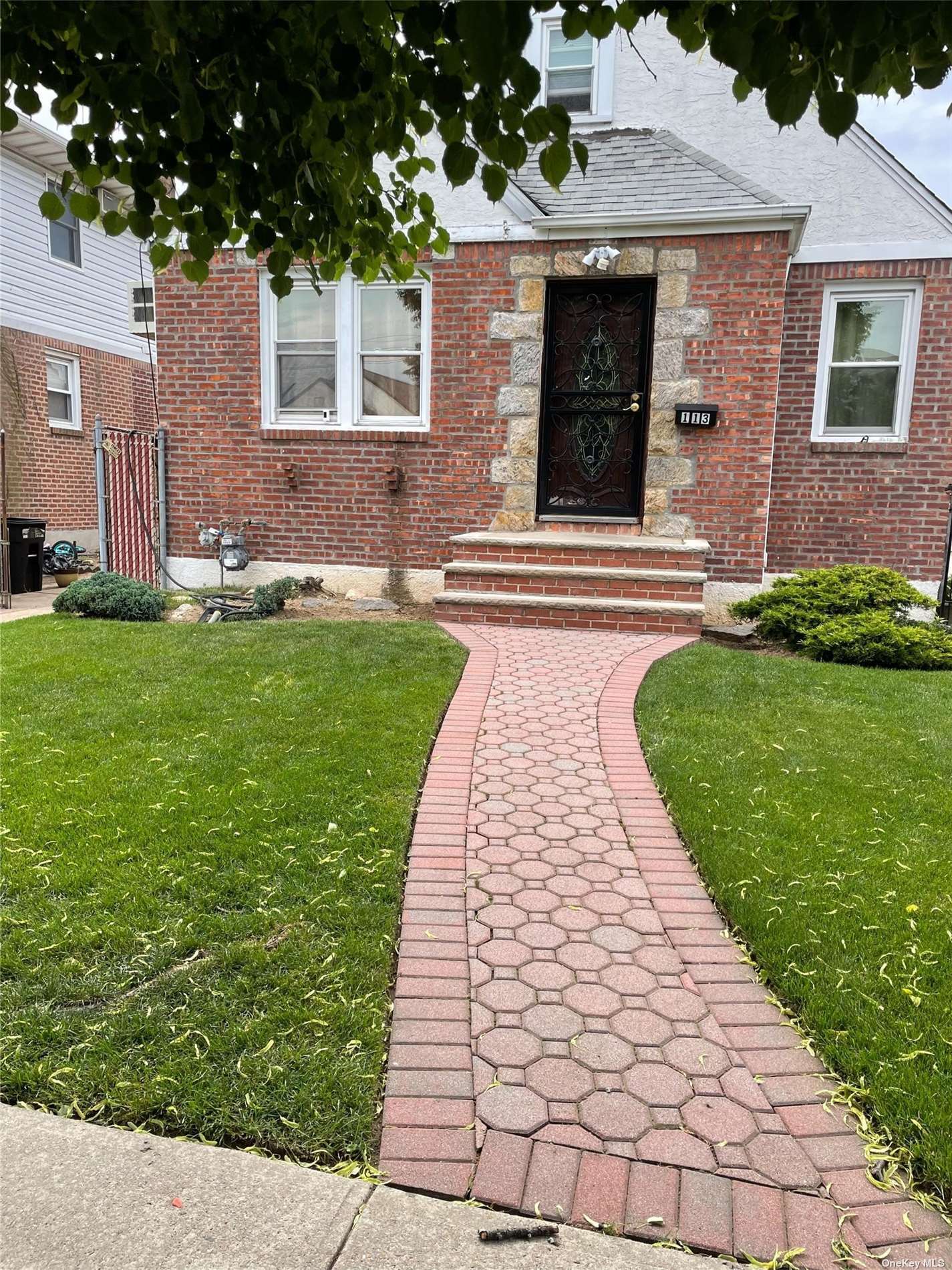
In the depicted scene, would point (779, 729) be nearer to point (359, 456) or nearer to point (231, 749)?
point (231, 749)

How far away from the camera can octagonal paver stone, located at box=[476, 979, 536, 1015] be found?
7.98ft

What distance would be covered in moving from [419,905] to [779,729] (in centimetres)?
273

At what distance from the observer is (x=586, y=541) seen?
773 cm

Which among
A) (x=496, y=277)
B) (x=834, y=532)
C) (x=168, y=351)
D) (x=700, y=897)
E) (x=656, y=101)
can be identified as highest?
(x=656, y=101)

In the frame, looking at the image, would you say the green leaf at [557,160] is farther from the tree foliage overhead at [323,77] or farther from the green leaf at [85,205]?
the green leaf at [85,205]

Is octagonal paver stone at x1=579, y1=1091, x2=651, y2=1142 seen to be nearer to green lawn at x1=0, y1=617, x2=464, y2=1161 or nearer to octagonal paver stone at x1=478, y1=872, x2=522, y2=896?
green lawn at x1=0, y1=617, x2=464, y2=1161

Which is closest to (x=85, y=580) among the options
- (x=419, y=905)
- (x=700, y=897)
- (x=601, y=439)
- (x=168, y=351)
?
(x=168, y=351)

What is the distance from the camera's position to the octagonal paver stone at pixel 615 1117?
1988 millimetres

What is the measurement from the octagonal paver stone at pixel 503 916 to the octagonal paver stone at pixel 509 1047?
53cm

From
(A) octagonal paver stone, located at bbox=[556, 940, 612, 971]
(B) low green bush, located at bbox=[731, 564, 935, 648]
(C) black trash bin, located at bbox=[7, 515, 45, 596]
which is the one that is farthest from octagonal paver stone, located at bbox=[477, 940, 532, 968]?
(C) black trash bin, located at bbox=[7, 515, 45, 596]

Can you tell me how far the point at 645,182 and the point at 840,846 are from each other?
723 cm

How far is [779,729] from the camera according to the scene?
484 cm

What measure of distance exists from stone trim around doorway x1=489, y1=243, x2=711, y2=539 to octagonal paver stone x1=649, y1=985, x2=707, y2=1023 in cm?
626

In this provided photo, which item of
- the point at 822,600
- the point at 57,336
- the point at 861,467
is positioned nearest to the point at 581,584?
the point at 822,600
